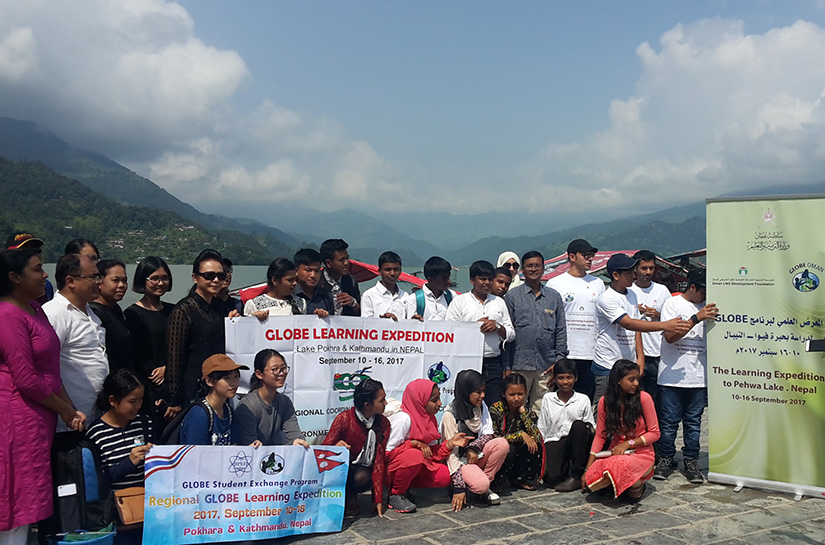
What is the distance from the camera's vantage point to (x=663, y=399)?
5969 millimetres

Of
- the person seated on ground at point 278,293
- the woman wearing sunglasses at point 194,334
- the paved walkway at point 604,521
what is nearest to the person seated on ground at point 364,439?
the paved walkway at point 604,521

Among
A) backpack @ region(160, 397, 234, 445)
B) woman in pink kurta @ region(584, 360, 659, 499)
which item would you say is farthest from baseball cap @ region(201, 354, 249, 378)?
woman in pink kurta @ region(584, 360, 659, 499)

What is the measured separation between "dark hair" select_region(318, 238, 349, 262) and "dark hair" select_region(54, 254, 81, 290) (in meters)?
2.54

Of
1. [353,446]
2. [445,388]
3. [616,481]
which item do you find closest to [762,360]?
[616,481]

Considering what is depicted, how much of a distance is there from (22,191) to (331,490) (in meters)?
55.2

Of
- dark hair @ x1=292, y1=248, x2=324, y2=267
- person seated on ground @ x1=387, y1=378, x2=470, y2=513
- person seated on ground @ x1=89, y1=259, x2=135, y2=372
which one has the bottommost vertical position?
person seated on ground @ x1=387, y1=378, x2=470, y2=513

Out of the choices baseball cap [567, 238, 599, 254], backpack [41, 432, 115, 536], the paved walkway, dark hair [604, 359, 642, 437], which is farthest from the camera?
baseball cap [567, 238, 599, 254]

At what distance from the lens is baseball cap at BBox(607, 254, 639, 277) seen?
20.2ft

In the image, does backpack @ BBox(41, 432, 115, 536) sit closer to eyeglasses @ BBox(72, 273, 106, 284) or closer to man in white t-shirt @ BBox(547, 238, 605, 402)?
eyeglasses @ BBox(72, 273, 106, 284)

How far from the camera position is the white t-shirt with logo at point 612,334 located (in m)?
6.14

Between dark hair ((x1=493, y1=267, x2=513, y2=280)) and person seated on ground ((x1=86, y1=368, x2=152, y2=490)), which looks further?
dark hair ((x1=493, y1=267, x2=513, y2=280))

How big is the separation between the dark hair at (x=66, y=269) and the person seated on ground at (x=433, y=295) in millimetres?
3100

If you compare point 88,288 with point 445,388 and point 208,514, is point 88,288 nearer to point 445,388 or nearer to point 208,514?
point 208,514

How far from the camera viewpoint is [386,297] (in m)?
6.27
